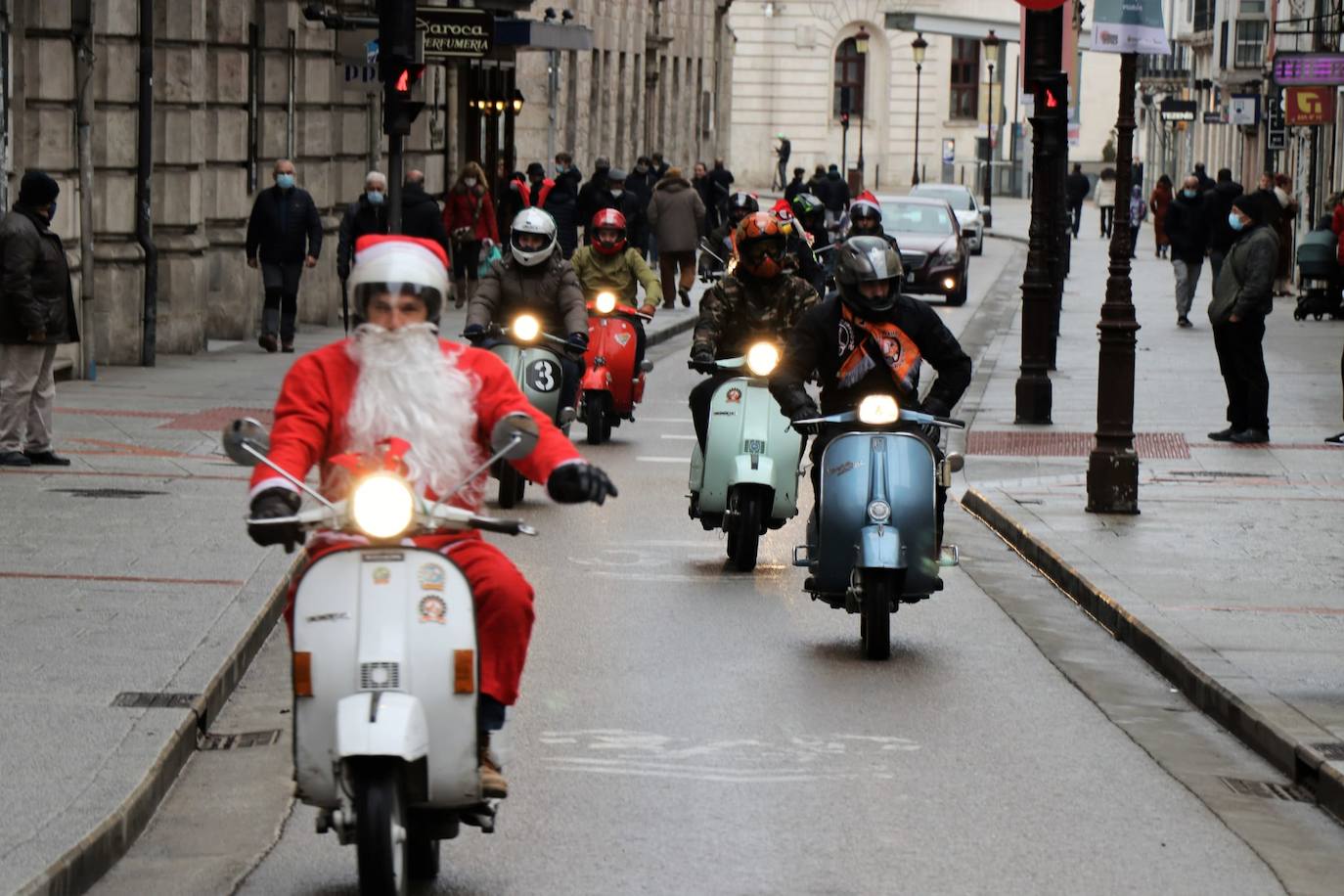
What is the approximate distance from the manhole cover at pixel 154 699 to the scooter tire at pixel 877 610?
2.80 meters

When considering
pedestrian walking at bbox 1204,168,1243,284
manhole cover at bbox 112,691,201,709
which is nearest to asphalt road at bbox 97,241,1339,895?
manhole cover at bbox 112,691,201,709

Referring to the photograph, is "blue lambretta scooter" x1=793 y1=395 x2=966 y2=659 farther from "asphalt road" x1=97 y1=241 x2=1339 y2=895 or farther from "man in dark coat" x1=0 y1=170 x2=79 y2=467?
"man in dark coat" x1=0 y1=170 x2=79 y2=467

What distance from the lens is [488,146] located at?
44.6 m

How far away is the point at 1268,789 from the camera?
335 inches

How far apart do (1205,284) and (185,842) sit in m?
38.0

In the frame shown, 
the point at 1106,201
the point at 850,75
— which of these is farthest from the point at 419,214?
the point at 850,75

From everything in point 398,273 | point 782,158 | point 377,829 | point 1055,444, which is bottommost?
point 1055,444

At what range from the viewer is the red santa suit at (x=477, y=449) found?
6.45 meters

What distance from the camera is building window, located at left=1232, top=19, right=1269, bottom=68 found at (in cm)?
6206

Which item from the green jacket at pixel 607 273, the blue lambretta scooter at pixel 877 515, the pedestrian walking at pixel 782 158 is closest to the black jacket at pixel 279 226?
the green jacket at pixel 607 273

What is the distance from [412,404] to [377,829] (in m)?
1.12

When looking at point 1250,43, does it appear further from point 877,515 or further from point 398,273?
point 398,273

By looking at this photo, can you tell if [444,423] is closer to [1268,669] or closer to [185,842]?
[185,842]

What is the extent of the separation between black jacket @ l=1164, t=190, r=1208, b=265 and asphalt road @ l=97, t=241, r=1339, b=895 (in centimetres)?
2017
